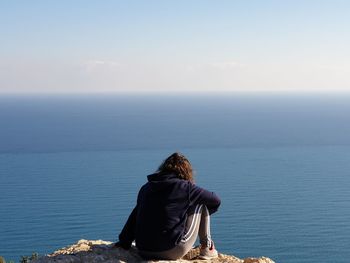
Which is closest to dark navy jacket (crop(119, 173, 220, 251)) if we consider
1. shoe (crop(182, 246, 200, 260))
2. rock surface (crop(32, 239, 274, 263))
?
rock surface (crop(32, 239, 274, 263))

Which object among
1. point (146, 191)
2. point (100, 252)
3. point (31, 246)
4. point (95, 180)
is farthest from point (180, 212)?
point (95, 180)

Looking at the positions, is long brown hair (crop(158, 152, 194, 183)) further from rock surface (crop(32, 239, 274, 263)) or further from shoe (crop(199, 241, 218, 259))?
rock surface (crop(32, 239, 274, 263))

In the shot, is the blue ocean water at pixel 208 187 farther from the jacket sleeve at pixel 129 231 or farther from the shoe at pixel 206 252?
the jacket sleeve at pixel 129 231

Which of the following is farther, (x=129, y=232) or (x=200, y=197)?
(x=129, y=232)

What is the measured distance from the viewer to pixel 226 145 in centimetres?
10200

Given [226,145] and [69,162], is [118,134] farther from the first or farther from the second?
[69,162]

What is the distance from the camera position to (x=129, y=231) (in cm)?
669

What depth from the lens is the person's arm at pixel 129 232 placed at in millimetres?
6645

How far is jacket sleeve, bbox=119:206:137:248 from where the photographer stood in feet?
21.8

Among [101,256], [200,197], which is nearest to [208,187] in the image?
[101,256]

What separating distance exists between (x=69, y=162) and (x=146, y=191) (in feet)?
249

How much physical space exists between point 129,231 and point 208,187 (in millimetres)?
52865

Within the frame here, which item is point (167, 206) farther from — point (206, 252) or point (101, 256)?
point (101, 256)

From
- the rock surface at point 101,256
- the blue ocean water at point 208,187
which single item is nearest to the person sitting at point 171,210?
the rock surface at point 101,256
